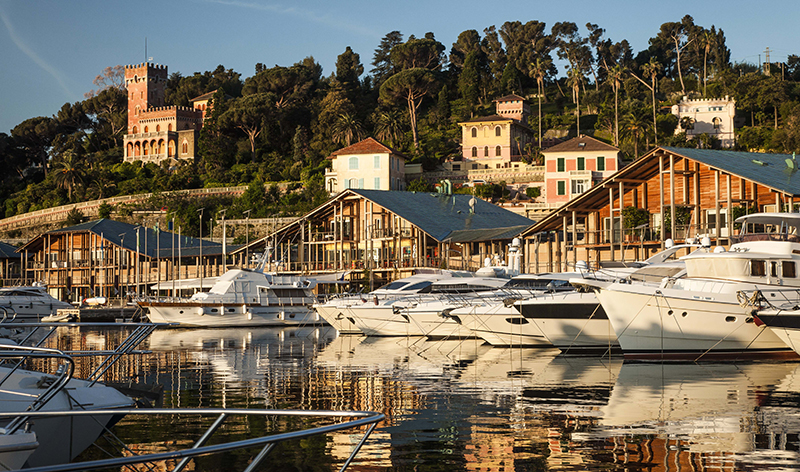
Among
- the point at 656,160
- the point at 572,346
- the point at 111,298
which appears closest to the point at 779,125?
the point at 656,160

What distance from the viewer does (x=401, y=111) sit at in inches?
4274

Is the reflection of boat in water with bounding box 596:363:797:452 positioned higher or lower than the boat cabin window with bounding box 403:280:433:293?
lower

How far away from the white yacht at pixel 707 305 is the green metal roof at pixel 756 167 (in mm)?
15012

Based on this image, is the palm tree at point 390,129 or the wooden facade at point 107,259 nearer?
the wooden facade at point 107,259

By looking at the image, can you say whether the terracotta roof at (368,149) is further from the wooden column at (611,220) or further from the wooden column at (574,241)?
the wooden column at (611,220)

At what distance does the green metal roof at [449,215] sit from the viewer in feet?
177

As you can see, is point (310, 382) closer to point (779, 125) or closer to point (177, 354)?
point (177, 354)

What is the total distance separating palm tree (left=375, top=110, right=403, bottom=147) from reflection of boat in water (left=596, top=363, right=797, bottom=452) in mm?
81479

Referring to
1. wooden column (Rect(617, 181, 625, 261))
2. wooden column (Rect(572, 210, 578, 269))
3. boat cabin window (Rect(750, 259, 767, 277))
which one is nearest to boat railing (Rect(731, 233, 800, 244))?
boat cabin window (Rect(750, 259, 767, 277))

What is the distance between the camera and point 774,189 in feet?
122

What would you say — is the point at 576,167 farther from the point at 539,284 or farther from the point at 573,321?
the point at 573,321

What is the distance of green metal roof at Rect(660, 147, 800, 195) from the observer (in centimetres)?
3809

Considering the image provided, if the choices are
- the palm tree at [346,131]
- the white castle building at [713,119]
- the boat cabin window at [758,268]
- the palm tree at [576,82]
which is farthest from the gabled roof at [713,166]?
the palm tree at [576,82]

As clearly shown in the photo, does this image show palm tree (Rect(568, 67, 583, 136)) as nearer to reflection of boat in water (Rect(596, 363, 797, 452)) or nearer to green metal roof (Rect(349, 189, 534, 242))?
green metal roof (Rect(349, 189, 534, 242))
